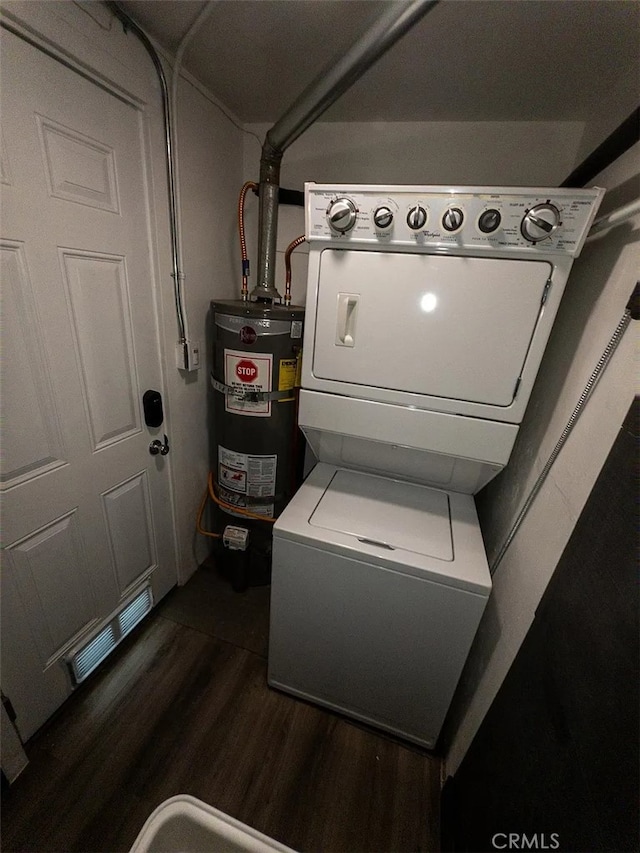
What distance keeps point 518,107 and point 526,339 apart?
3.54 ft

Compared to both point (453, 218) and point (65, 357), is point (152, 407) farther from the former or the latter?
→ point (453, 218)

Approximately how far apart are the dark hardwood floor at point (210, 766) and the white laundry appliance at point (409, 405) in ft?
0.49

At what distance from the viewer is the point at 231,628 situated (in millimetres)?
1703

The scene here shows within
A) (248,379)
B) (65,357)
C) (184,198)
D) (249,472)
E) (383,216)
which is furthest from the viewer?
(249,472)

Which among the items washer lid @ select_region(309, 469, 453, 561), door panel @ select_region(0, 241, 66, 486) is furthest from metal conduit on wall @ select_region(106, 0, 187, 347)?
washer lid @ select_region(309, 469, 453, 561)

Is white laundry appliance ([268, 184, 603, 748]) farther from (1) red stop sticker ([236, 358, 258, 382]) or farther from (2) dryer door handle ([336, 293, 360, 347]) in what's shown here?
(1) red stop sticker ([236, 358, 258, 382])

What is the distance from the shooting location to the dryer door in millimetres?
961

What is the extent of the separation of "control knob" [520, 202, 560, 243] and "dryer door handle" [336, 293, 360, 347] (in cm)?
48

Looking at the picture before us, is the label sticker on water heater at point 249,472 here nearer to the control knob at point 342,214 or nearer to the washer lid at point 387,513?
the washer lid at point 387,513

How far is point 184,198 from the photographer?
140cm

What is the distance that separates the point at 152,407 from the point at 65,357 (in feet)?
1.27

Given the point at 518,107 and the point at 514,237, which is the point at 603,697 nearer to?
the point at 514,237

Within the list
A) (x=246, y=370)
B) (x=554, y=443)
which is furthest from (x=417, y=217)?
(x=246, y=370)

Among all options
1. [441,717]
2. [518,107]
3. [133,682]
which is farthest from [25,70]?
[441,717]
